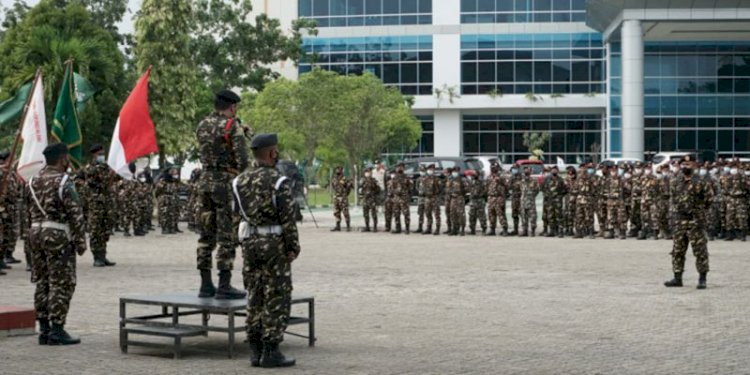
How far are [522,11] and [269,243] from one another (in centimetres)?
6737

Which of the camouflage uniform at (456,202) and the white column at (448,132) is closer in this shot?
the camouflage uniform at (456,202)

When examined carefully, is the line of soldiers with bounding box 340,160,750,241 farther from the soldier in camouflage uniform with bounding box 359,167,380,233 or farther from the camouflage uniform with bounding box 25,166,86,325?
the camouflage uniform with bounding box 25,166,86,325

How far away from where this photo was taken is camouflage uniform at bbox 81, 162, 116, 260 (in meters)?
22.7

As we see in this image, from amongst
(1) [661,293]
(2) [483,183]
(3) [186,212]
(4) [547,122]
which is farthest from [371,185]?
(4) [547,122]

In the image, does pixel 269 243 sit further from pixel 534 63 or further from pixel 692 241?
pixel 534 63

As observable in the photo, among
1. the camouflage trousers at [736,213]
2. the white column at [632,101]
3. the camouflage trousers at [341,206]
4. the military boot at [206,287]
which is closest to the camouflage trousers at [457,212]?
the camouflage trousers at [341,206]

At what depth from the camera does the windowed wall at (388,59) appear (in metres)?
77.9

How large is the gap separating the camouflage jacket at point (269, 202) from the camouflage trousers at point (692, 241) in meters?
9.08

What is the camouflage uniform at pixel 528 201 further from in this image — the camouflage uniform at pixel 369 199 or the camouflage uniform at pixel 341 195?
the camouflage uniform at pixel 341 195

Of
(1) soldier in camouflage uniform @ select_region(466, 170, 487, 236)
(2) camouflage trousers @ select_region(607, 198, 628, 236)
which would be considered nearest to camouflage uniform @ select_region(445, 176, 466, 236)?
(1) soldier in camouflage uniform @ select_region(466, 170, 487, 236)

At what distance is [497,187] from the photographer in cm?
3500

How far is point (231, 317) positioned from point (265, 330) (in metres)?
0.76

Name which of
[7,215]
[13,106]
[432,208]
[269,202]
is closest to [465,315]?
[269,202]

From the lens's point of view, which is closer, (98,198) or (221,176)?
(221,176)
